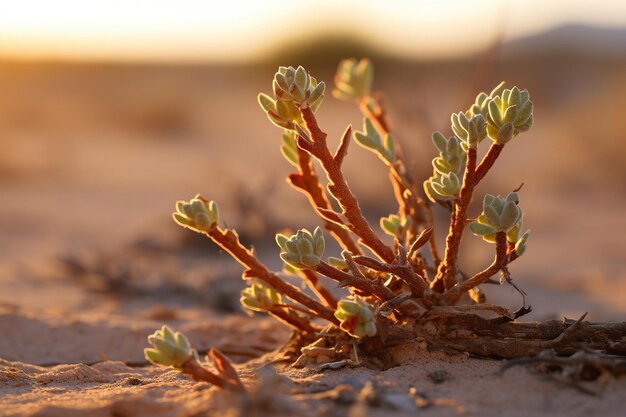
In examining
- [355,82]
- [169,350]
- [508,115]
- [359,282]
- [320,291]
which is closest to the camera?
[169,350]

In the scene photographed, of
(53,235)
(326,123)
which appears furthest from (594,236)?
(326,123)

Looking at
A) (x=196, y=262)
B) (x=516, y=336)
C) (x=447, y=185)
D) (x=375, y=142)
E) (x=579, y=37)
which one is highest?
(x=579, y=37)

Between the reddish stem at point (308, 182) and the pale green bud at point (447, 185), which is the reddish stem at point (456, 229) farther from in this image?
the reddish stem at point (308, 182)

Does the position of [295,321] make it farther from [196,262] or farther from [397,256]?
[196,262]

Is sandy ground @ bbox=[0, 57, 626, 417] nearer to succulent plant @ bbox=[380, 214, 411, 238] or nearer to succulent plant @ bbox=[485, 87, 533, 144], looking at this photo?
succulent plant @ bbox=[380, 214, 411, 238]

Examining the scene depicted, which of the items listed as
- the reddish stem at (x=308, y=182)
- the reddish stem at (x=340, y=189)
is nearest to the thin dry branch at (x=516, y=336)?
the reddish stem at (x=340, y=189)

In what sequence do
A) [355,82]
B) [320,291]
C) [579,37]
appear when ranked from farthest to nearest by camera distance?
[579,37]
[355,82]
[320,291]

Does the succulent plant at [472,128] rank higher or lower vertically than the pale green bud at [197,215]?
higher

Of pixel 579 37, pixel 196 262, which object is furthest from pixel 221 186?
pixel 579 37
